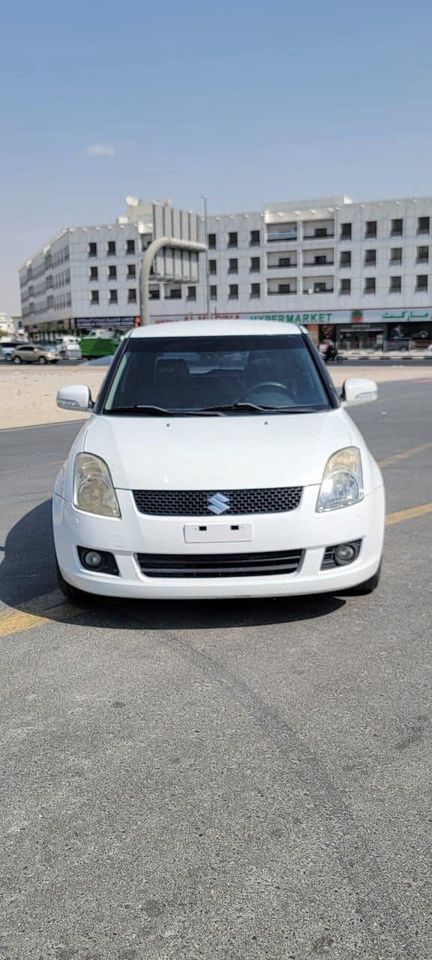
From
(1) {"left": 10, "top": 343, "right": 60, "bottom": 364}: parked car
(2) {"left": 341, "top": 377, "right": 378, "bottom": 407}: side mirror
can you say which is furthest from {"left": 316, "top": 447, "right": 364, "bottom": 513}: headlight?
(1) {"left": 10, "top": 343, "right": 60, "bottom": 364}: parked car

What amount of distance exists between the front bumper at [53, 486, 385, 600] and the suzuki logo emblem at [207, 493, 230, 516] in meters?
0.05

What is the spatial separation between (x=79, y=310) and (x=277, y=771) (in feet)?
296

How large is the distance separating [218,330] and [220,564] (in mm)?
2335

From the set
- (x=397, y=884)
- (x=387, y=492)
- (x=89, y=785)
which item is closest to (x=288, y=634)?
(x=89, y=785)

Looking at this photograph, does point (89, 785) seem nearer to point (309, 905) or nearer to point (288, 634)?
point (309, 905)

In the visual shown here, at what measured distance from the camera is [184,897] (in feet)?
7.26

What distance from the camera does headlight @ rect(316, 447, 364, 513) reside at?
4.12 metres

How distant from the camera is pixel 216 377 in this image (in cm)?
535

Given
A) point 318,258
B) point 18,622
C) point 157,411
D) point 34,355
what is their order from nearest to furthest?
1. point 18,622
2. point 157,411
3. point 34,355
4. point 318,258

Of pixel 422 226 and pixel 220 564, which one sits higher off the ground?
pixel 422 226

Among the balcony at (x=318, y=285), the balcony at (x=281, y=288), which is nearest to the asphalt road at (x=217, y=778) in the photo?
the balcony at (x=318, y=285)

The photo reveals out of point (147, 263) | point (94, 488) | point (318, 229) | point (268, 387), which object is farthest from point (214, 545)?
point (318, 229)

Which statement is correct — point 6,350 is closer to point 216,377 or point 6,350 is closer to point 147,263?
point 147,263

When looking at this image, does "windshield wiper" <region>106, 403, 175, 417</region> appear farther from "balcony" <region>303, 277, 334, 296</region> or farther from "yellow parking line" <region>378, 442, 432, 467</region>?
"balcony" <region>303, 277, 334, 296</region>
